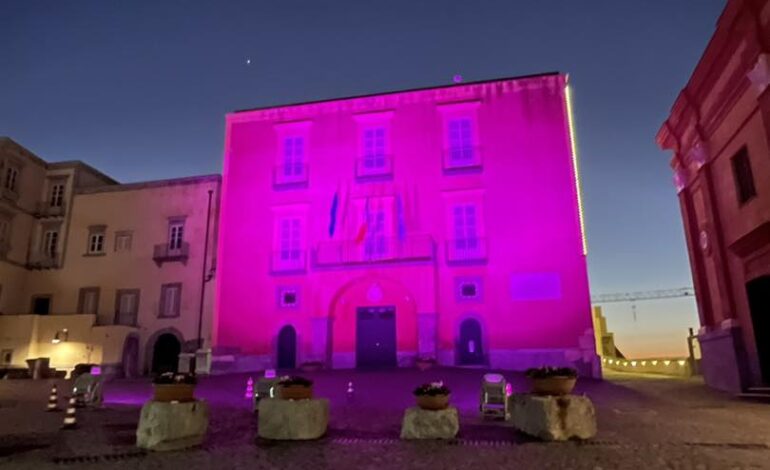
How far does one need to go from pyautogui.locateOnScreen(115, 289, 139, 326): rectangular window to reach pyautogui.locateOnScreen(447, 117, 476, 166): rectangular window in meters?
18.7

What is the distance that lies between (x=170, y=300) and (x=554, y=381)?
24.8 meters

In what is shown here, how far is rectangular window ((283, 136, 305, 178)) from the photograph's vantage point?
2469 cm

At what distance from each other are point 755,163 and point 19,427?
688 inches

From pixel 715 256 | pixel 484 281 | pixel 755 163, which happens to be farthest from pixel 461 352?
pixel 755 163

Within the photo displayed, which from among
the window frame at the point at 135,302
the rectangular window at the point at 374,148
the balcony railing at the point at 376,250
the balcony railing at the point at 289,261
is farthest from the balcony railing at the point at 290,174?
the window frame at the point at 135,302

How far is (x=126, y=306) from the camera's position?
29.0m

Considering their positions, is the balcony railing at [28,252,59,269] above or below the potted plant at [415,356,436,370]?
above

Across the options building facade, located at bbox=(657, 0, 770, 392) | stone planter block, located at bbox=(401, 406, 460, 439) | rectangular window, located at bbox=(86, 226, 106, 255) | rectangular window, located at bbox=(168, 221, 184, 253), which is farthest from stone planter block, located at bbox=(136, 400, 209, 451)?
rectangular window, located at bbox=(86, 226, 106, 255)

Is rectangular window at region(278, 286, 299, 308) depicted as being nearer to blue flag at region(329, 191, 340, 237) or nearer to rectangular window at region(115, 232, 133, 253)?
blue flag at region(329, 191, 340, 237)

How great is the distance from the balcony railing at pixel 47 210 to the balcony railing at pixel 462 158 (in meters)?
23.2

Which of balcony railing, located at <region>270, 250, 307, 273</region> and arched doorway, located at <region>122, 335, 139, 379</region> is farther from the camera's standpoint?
arched doorway, located at <region>122, 335, 139, 379</region>

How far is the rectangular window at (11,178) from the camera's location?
1169 inches

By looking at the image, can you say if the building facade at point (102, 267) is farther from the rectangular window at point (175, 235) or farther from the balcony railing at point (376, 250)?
the balcony railing at point (376, 250)

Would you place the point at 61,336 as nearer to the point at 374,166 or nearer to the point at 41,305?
the point at 41,305
